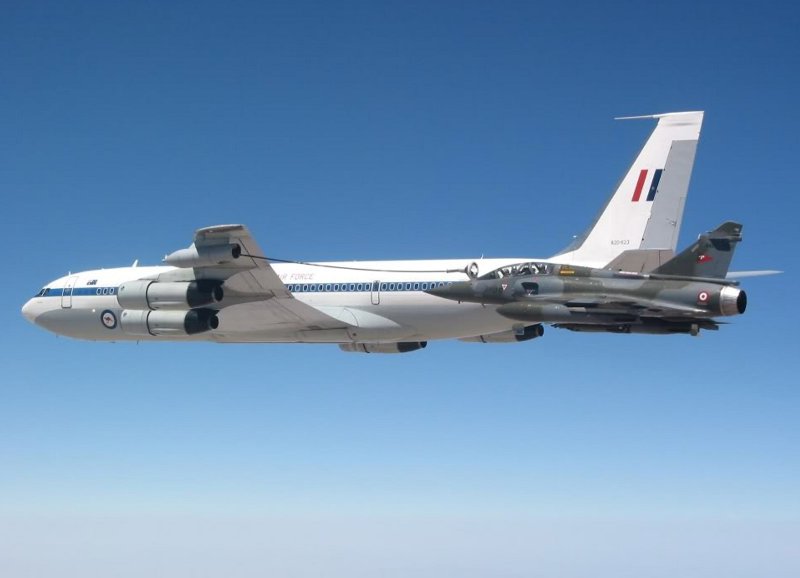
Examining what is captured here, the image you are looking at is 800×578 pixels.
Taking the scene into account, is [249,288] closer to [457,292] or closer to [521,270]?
[457,292]

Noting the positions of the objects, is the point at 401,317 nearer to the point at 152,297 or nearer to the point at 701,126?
the point at 152,297

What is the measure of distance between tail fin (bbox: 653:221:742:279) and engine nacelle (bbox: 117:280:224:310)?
16.1m

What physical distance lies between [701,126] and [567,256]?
6.14 meters

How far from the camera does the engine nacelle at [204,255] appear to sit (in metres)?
35.2

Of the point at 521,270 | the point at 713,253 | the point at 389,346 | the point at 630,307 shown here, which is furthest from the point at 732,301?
the point at 389,346

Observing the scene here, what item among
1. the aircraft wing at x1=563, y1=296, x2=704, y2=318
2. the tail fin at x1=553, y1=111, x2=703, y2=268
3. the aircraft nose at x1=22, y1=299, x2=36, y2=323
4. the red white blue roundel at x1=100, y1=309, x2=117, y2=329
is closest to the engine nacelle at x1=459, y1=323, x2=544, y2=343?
the tail fin at x1=553, y1=111, x2=703, y2=268

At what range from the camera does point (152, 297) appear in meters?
38.1

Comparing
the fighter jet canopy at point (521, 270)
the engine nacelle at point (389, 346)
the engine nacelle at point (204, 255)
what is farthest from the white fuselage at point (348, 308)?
the engine nacelle at point (204, 255)

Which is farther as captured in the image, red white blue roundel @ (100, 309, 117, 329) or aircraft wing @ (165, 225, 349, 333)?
red white blue roundel @ (100, 309, 117, 329)

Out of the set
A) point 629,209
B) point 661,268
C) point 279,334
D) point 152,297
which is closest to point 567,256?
point 629,209

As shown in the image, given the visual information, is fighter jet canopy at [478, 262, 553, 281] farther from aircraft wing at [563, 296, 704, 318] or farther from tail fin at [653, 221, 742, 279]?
tail fin at [653, 221, 742, 279]

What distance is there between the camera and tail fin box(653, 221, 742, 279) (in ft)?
99.9

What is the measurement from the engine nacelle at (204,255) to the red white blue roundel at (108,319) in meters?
7.14

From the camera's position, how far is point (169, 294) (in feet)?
124
